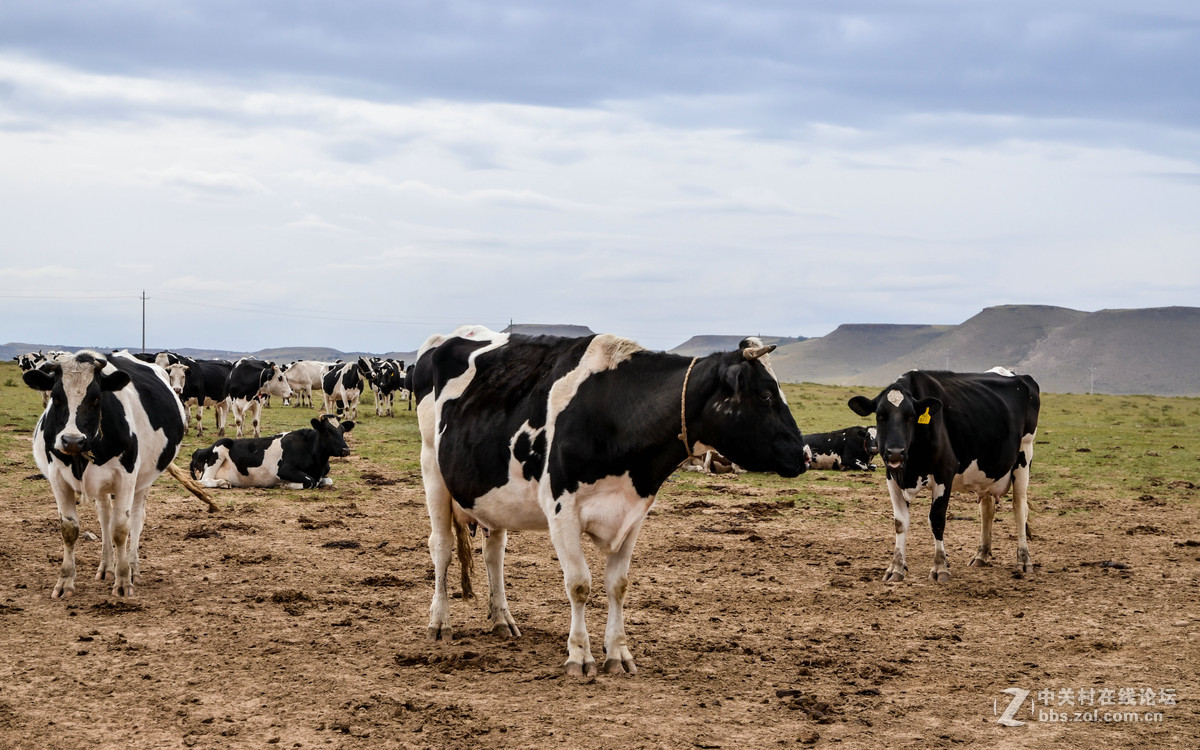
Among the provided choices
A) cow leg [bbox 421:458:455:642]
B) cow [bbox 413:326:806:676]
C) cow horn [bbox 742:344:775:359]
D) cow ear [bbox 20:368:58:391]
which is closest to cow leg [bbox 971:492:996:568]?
cow [bbox 413:326:806:676]

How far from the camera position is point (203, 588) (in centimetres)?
988

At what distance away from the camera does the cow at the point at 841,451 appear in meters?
20.9

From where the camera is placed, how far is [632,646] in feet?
26.4

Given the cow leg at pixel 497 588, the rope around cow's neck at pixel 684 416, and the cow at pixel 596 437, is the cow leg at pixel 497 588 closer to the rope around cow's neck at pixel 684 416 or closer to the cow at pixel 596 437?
the cow at pixel 596 437

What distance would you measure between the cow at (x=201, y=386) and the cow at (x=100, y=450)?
1601 cm

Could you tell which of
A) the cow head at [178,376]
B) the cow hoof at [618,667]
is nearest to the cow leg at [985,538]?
the cow hoof at [618,667]

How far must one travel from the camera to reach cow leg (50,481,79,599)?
364 inches

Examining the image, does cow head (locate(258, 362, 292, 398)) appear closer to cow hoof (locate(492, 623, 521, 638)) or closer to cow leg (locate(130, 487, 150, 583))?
cow leg (locate(130, 487, 150, 583))

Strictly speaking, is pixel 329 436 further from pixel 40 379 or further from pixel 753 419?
pixel 753 419

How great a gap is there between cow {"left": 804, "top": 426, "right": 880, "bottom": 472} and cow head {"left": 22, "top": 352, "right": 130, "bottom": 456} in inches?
586

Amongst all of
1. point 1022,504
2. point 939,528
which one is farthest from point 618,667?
point 1022,504

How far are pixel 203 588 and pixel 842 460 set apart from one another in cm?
1441

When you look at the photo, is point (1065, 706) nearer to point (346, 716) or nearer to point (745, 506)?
point (346, 716)

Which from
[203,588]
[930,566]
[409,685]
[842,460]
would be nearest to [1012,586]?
[930,566]
